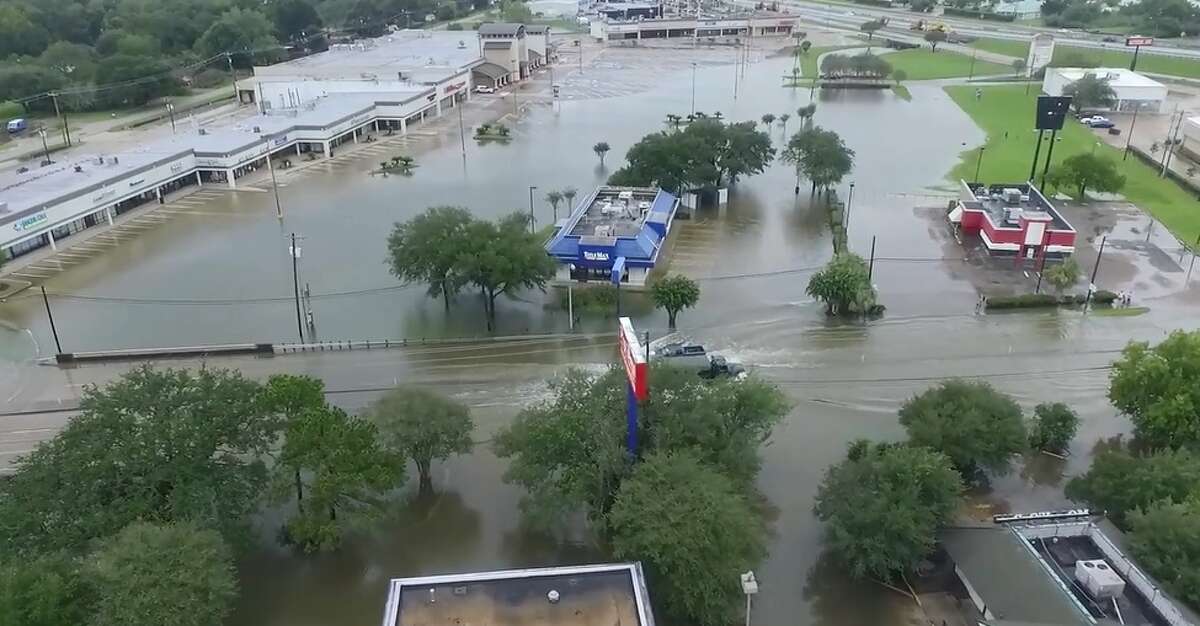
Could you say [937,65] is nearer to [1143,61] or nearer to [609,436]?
[1143,61]

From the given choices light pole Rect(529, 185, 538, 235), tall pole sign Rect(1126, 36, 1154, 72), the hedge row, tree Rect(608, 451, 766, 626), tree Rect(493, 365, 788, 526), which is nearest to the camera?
tree Rect(608, 451, 766, 626)

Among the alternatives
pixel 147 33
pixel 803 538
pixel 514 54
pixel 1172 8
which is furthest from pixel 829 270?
pixel 1172 8

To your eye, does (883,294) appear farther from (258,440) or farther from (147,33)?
(147,33)

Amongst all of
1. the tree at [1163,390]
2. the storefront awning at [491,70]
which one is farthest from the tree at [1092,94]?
the storefront awning at [491,70]

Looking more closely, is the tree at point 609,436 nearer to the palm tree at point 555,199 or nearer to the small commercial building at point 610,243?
the small commercial building at point 610,243

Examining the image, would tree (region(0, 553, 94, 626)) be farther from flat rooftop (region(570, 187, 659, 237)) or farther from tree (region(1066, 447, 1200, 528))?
flat rooftop (region(570, 187, 659, 237))

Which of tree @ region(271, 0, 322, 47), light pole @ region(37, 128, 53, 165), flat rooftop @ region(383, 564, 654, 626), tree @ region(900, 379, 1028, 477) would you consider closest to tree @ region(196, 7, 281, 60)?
tree @ region(271, 0, 322, 47)
